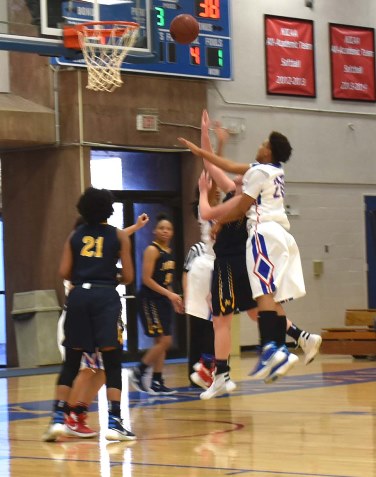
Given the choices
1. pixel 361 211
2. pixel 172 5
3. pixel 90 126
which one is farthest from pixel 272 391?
pixel 361 211

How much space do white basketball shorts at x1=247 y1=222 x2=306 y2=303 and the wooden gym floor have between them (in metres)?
0.93

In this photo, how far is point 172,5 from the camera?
52.4ft

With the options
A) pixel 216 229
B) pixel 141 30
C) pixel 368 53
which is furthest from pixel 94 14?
pixel 368 53

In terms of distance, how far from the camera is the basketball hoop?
1038 centimetres

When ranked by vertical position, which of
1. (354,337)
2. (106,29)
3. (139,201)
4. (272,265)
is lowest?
(354,337)

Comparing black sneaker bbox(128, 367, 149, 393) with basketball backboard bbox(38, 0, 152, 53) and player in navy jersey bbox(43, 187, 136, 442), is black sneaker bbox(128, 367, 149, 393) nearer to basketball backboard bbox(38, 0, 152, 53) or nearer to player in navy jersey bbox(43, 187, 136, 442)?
player in navy jersey bbox(43, 187, 136, 442)

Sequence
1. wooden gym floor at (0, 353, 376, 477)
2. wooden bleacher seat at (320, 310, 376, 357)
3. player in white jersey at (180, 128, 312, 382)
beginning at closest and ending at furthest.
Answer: wooden gym floor at (0, 353, 376, 477), player in white jersey at (180, 128, 312, 382), wooden bleacher seat at (320, 310, 376, 357)

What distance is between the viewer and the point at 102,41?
35.7ft

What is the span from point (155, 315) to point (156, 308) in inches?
2.6

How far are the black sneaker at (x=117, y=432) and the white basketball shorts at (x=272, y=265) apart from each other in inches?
65.7

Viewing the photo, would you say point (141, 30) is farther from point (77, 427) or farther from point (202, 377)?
point (77, 427)

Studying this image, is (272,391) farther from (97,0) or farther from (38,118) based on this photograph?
(38,118)

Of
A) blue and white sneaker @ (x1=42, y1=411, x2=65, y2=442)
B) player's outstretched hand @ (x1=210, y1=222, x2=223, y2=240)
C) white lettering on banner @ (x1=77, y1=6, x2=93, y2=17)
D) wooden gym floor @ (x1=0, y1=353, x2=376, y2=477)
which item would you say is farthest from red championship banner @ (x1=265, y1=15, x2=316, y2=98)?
blue and white sneaker @ (x1=42, y1=411, x2=65, y2=442)

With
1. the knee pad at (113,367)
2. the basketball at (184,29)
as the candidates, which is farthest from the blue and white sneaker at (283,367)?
the basketball at (184,29)
